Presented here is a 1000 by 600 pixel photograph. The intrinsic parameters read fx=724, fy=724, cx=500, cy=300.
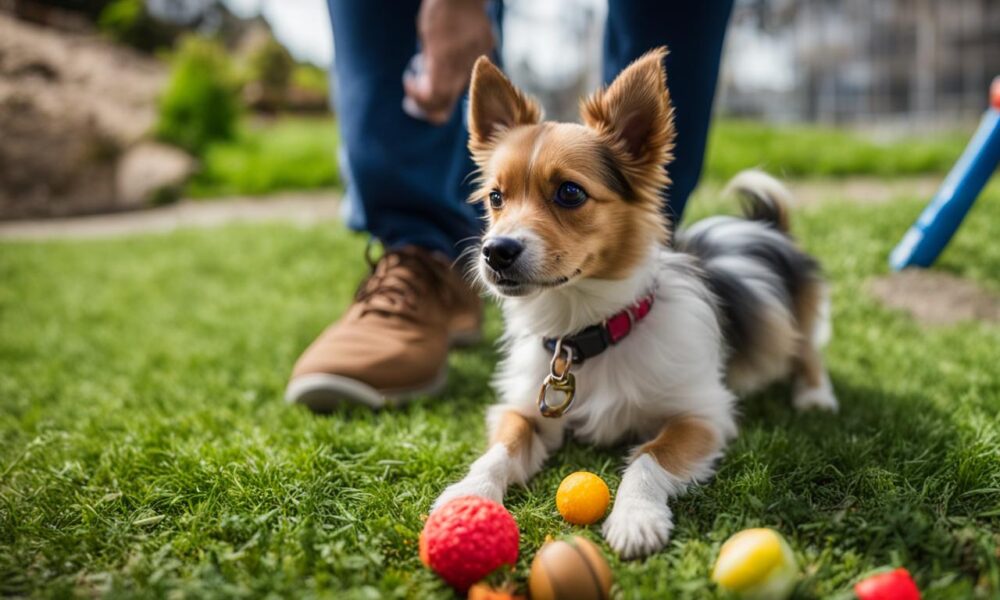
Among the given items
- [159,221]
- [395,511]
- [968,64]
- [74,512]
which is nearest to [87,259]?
[159,221]

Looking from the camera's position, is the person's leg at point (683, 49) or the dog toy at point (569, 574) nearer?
the dog toy at point (569, 574)

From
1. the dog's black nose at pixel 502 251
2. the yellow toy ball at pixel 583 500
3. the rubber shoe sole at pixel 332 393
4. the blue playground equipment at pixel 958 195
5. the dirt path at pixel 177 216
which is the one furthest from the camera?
the dirt path at pixel 177 216

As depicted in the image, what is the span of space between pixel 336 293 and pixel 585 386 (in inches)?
118

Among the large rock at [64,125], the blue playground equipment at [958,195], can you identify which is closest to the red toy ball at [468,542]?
the blue playground equipment at [958,195]

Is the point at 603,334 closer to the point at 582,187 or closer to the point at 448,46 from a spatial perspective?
the point at 582,187

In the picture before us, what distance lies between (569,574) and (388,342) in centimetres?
153

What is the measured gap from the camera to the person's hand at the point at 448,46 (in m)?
2.48

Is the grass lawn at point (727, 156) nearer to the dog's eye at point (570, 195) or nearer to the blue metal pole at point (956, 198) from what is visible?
the blue metal pole at point (956, 198)

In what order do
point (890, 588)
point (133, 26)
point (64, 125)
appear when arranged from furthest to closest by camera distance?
point (133, 26)
point (64, 125)
point (890, 588)

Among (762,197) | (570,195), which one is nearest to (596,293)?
(570,195)

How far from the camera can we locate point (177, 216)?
372 inches

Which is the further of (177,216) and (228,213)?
(177,216)

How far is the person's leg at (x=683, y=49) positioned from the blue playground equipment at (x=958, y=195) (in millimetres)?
1559

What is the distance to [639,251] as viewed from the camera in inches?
88.6
